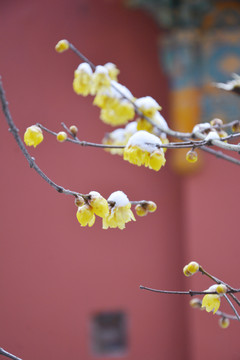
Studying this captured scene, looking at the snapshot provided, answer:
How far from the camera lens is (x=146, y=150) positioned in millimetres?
686

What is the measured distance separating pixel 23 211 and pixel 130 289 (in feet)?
2.10

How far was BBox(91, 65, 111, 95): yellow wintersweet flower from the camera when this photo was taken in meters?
0.87

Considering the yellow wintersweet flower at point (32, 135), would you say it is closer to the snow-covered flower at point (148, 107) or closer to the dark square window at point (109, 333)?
the snow-covered flower at point (148, 107)

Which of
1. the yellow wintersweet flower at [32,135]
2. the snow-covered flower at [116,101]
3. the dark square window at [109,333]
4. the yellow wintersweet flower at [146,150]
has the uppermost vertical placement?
the snow-covered flower at [116,101]

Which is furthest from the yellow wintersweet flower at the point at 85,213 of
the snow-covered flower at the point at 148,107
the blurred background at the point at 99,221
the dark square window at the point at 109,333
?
the dark square window at the point at 109,333

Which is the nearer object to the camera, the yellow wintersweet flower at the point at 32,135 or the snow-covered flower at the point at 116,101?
the yellow wintersweet flower at the point at 32,135

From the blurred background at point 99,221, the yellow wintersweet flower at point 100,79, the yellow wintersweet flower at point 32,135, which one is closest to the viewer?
the yellow wintersweet flower at point 32,135

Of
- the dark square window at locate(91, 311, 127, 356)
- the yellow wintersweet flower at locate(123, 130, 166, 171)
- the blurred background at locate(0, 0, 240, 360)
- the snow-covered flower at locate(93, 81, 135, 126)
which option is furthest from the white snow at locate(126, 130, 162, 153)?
the dark square window at locate(91, 311, 127, 356)

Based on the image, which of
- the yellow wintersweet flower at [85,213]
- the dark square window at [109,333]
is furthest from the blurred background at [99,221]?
the yellow wintersweet flower at [85,213]

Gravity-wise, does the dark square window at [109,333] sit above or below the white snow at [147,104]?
below

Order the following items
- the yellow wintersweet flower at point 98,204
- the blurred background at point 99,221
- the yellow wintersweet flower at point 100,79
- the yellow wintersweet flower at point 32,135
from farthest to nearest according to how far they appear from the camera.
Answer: the blurred background at point 99,221, the yellow wintersweet flower at point 100,79, the yellow wintersweet flower at point 32,135, the yellow wintersweet flower at point 98,204

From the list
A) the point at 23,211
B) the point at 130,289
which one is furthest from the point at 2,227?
the point at 130,289

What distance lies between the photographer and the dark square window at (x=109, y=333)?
6.77 feet

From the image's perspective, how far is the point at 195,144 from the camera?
654mm
